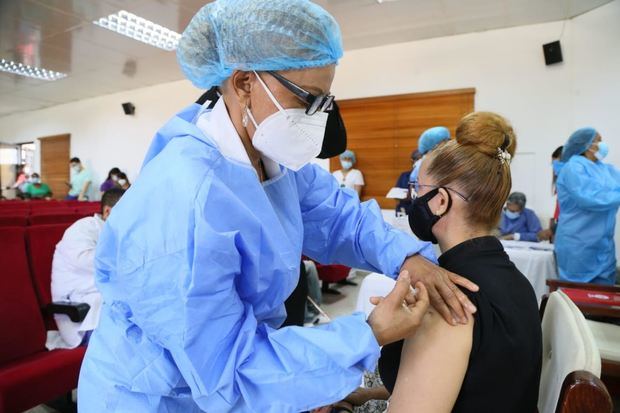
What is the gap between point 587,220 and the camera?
2.76 metres

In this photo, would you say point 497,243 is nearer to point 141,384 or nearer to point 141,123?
point 141,384

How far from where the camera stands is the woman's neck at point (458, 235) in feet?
3.16

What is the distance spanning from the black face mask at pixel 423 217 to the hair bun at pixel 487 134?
14 cm

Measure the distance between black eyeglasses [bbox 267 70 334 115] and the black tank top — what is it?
50cm

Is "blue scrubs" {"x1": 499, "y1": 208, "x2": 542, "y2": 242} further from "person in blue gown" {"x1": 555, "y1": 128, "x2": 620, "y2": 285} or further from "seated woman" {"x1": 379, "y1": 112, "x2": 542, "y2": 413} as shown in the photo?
"seated woman" {"x1": 379, "y1": 112, "x2": 542, "y2": 413}

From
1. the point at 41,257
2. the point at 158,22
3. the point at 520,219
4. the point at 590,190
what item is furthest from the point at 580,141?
the point at 158,22

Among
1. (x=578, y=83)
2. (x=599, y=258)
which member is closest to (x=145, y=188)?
(x=599, y=258)

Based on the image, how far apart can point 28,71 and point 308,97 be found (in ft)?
25.9

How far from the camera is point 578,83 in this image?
413cm

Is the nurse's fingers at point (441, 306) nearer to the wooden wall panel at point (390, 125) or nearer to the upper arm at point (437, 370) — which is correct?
the upper arm at point (437, 370)

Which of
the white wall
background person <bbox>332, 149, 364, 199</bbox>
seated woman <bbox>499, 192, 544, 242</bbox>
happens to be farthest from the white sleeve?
seated woman <bbox>499, 192, 544, 242</bbox>

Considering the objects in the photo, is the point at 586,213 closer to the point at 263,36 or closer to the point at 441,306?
the point at 441,306

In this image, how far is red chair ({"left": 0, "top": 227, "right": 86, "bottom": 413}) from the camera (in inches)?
56.0

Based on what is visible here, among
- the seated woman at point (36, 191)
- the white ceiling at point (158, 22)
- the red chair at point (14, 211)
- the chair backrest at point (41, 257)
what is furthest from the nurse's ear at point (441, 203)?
the seated woman at point (36, 191)
